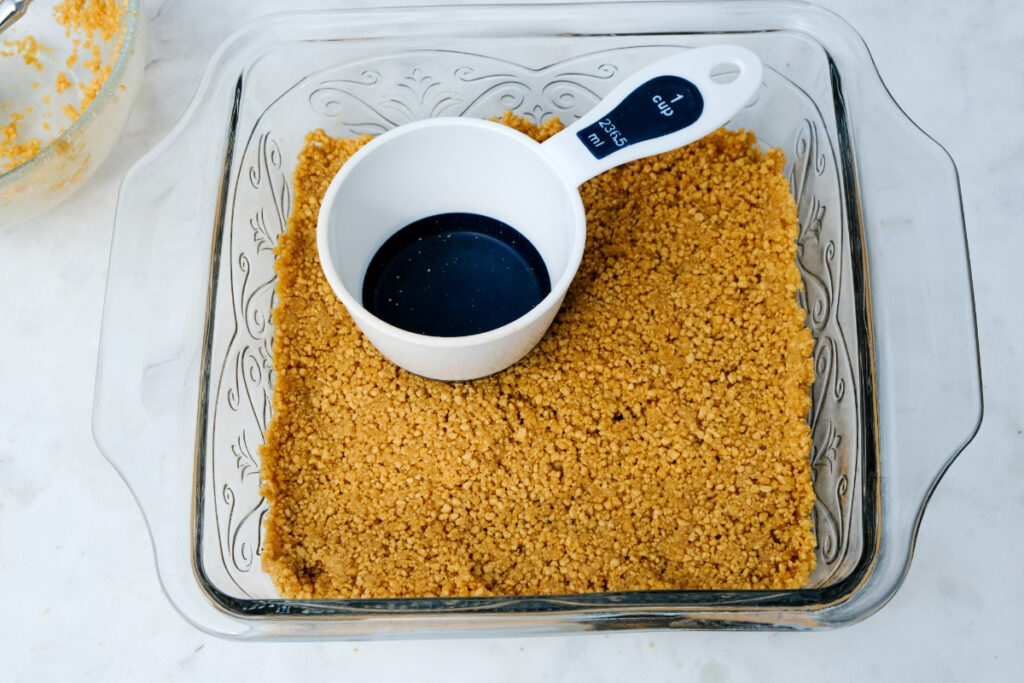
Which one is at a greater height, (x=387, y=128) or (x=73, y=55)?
(x=73, y=55)

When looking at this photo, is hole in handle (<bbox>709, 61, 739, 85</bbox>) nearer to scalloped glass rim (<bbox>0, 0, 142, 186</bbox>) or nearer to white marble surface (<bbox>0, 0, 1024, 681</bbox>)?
white marble surface (<bbox>0, 0, 1024, 681</bbox>)

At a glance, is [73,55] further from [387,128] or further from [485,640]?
[485,640]

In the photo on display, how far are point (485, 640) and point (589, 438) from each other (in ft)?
0.81

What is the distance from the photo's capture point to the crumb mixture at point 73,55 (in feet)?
3.47

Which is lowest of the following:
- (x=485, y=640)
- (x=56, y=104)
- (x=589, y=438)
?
(x=485, y=640)

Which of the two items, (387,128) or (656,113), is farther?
(387,128)

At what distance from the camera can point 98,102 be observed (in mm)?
947

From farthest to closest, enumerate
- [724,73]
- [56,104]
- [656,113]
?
[56,104] < [724,73] < [656,113]

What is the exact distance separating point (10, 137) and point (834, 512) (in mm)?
1005

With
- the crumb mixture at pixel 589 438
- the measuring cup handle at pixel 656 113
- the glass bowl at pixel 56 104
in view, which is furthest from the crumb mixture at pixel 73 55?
the measuring cup handle at pixel 656 113

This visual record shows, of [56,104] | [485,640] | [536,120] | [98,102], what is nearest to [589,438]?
[485,640]

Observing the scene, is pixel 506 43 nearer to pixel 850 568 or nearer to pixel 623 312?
pixel 623 312

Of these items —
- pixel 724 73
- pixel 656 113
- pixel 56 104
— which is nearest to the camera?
pixel 656 113

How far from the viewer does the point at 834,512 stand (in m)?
0.86
